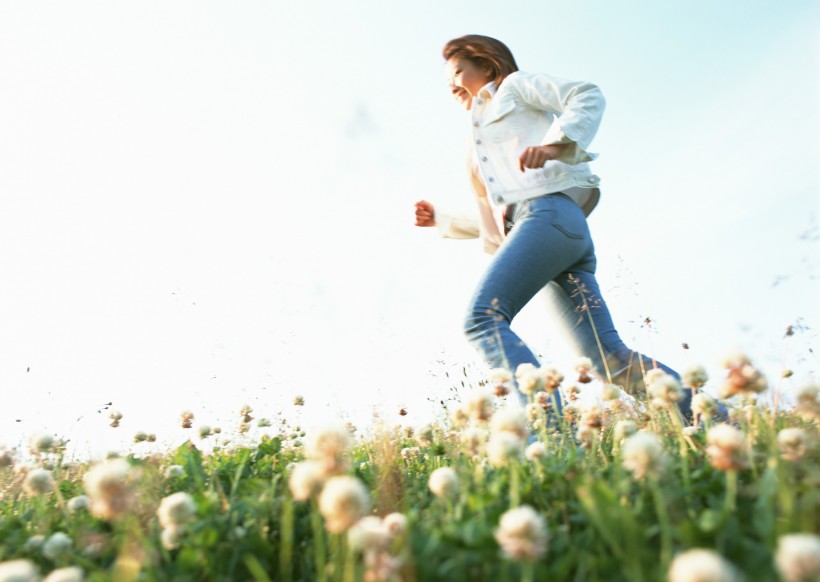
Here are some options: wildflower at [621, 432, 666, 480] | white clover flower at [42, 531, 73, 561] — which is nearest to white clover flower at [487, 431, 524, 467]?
wildflower at [621, 432, 666, 480]

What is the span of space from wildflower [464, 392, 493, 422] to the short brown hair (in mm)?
2779

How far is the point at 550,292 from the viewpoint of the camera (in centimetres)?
384

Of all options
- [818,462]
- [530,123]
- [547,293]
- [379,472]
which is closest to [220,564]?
[379,472]

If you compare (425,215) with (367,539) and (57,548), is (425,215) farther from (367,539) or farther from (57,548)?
(367,539)

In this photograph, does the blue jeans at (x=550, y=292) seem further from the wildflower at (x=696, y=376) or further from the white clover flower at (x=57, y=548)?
the white clover flower at (x=57, y=548)

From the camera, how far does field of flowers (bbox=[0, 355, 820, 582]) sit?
128 centimetres

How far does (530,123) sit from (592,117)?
0.53m

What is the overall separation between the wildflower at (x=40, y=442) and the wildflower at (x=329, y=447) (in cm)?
142

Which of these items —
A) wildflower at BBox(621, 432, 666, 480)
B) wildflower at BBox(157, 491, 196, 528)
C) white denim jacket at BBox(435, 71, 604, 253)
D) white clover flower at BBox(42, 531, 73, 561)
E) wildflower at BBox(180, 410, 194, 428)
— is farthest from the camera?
white denim jacket at BBox(435, 71, 604, 253)

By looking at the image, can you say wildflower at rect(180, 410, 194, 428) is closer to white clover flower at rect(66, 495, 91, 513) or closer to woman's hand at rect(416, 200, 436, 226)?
white clover flower at rect(66, 495, 91, 513)

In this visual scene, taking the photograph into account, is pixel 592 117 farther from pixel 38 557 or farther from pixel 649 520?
pixel 38 557

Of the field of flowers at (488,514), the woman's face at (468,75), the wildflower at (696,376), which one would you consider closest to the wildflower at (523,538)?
the field of flowers at (488,514)

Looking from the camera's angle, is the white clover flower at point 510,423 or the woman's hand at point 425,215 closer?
the white clover flower at point 510,423

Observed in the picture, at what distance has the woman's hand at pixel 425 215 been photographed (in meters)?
4.53
